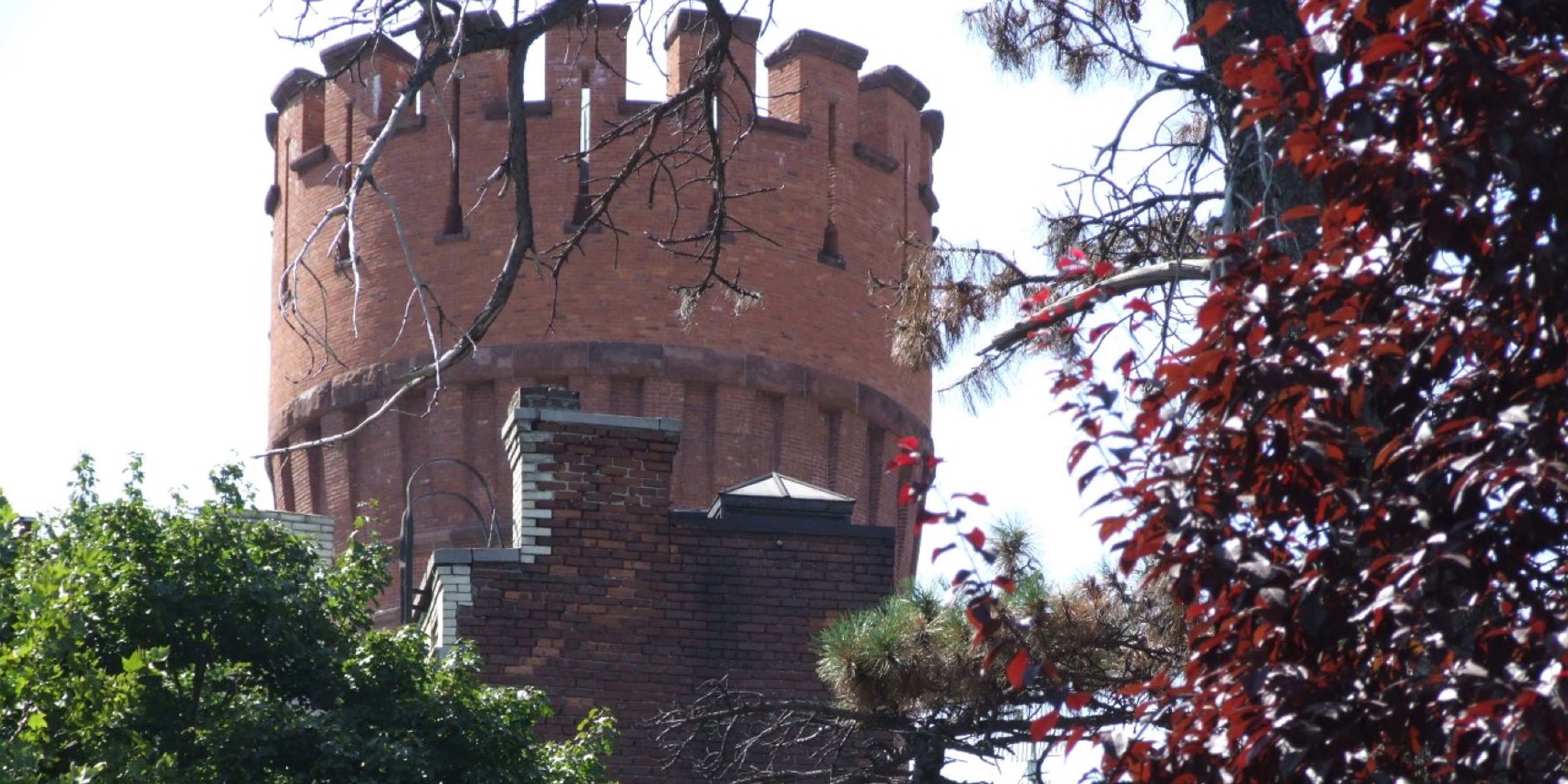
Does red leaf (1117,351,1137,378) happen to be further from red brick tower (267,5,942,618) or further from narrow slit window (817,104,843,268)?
narrow slit window (817,104,843,268)

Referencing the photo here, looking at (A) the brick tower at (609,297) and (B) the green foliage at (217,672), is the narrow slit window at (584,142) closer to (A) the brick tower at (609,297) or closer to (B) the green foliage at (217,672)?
(A) the brick tower at (609,297)

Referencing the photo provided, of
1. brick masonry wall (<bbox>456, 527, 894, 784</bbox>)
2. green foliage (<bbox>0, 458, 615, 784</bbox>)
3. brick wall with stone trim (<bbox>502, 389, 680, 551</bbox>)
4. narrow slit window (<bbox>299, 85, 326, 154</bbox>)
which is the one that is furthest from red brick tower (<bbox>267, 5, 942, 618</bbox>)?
green foliage (<bbox>0, 458, 615, 784</bbox>)

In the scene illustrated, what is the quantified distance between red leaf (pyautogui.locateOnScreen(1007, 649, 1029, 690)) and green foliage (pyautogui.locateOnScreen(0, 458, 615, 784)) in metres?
7.06

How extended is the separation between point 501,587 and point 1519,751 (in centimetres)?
1307

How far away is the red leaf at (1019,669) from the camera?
191 inches

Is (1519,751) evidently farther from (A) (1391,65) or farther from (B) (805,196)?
(B) (805,196)

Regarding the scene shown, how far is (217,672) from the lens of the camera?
40.9 ft

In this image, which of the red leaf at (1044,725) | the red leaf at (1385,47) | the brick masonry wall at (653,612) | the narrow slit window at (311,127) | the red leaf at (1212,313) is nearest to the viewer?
the red leaf at (1385,47)

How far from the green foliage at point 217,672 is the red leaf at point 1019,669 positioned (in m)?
7.06

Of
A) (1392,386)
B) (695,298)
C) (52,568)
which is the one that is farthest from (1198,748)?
(52,568)

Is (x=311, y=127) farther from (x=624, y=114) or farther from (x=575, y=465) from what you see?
(x=575, y=465)

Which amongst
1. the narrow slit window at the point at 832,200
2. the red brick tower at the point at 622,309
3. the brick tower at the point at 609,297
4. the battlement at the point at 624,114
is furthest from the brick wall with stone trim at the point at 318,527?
the narrow slit window at the point at 832,200

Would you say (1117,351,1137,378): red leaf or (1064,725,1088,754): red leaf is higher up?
(1117,351,1137,378): red leaf

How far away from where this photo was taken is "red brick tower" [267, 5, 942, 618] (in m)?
30.5
